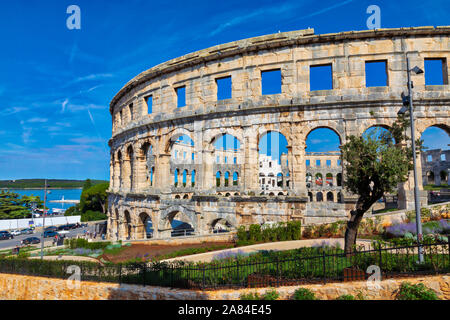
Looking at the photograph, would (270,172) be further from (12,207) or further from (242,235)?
(12,207)

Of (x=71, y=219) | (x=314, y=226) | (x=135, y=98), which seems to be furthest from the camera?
(x=71, y=219)

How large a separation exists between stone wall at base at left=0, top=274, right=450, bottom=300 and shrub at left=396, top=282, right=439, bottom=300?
15 cm

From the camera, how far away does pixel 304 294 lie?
6707mm

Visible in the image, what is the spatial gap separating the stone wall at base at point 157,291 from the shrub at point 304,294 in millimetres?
138

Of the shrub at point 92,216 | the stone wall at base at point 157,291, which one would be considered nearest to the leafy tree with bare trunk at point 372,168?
the stone wall at base at point 157,291

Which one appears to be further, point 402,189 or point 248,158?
point 248,158

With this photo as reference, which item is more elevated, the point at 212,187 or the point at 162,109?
the point at 162,109

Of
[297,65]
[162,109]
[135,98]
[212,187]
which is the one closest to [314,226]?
[212,187]

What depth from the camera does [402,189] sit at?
49.4ft

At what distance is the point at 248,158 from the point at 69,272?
10784mm

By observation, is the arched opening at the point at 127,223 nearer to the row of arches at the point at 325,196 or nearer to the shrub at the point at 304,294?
the shrub at the point at 304,294

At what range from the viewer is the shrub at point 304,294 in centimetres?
667


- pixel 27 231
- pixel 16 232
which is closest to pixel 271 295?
pixel 16 232
